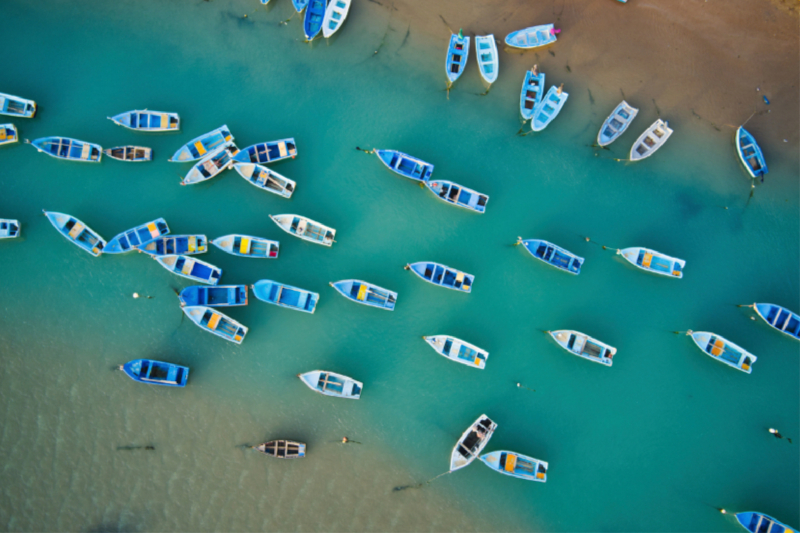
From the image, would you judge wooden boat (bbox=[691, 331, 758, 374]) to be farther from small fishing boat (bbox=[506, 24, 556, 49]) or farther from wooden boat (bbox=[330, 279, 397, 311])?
small fishing boat (bbox=[506, 24, 556, 49])

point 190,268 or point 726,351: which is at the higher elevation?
point 726,351

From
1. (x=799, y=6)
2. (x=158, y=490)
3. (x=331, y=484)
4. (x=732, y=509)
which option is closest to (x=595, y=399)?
(x=732, y=509)

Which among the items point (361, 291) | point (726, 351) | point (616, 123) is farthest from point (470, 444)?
point (616, 123)

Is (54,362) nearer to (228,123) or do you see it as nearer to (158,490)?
(158,490)

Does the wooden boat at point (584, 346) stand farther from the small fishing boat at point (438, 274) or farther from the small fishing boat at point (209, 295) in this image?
the small fishing boat at point (209, 295)

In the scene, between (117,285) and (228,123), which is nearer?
(117,285)

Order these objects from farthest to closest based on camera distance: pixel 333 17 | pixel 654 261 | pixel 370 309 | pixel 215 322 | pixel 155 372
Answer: pixel 333 17 < pixel 654 261 < pixel 370 309 < pixel 215 322 < pixel 155 372

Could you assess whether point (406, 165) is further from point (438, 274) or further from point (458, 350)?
point (458, 350)

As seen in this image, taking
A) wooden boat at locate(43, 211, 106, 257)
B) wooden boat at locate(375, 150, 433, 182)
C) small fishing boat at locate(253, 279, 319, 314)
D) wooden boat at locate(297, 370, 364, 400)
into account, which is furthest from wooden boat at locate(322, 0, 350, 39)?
wooden boat at locate(297, 370, 364, 400)
